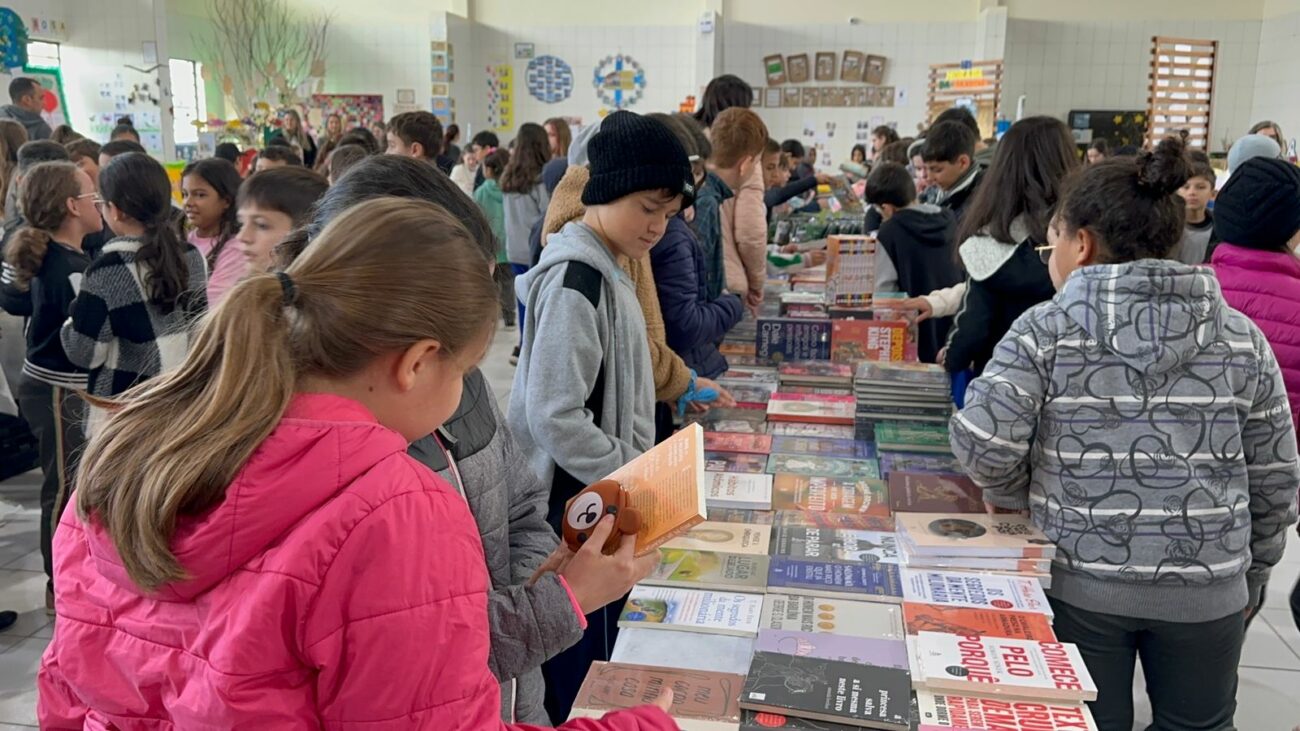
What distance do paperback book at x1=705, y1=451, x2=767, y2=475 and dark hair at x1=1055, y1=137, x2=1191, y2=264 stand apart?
880mm

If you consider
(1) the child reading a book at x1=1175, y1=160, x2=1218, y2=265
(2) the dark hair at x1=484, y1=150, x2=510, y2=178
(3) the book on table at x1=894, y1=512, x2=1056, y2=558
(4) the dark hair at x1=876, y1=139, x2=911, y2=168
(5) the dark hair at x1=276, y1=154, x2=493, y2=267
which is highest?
(4) the dark hair at x1=876, y1=139, x2=911, y2=168

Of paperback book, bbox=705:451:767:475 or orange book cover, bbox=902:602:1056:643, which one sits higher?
paperback book, bbox=705:451:767:475

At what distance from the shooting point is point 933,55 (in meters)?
11.4

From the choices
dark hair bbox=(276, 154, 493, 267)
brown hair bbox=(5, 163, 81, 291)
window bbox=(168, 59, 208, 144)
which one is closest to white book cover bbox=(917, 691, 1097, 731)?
dark hair bbox=(276, 154, 493, 267)

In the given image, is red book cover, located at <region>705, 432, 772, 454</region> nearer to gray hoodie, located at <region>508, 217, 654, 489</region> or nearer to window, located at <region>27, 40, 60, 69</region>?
gray hoodie, located at <region>508, 217, 654, 489</region>

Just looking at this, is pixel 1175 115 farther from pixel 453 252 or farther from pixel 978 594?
pixel 453 252

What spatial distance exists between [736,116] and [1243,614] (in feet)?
7.07

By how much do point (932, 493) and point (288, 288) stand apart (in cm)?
151

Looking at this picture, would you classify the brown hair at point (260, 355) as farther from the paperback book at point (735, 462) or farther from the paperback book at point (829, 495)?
the paperback book at point (735, 462)

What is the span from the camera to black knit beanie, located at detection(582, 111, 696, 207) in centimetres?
185

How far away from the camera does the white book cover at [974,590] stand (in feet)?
5.41

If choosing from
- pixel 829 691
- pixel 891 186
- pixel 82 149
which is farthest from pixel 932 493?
pixel 82 149

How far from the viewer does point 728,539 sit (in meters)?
1.91

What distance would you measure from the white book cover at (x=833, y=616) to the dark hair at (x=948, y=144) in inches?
100
